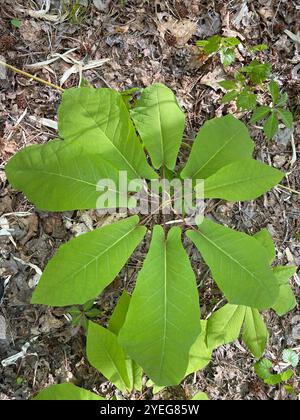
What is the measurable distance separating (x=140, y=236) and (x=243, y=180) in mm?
435

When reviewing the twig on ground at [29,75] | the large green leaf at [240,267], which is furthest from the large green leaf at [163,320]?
the twig on ground at [29,75]

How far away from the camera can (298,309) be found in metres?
2.08

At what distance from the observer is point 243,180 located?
1.61 metres

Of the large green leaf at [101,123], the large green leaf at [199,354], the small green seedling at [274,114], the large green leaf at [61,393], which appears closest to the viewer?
the large green leaf at [101,123]

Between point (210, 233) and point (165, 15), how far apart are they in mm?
1059

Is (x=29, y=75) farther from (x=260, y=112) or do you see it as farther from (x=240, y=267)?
(x=240, y=267)

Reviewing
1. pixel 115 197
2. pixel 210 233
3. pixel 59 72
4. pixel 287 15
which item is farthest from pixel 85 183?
pixel 287 15

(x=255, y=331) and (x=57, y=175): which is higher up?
(x=57, y=175)

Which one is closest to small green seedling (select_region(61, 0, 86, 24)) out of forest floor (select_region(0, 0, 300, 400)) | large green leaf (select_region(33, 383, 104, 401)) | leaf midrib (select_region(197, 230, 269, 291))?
forest floor (select_region(0, 0, 300, 400))

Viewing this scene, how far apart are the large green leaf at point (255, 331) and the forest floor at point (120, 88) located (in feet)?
0.56

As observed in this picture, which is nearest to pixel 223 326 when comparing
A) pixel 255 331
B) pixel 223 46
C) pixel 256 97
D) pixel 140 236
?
pixel 255 331

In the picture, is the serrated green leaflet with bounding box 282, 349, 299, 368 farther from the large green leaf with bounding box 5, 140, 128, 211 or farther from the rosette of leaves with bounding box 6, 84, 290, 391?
the large green leaf with bounding box 5, 140, 128, 211

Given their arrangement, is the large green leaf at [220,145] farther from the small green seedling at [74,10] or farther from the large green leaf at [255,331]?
the small green seedling at [74,10]

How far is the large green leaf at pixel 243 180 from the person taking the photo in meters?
1.59
